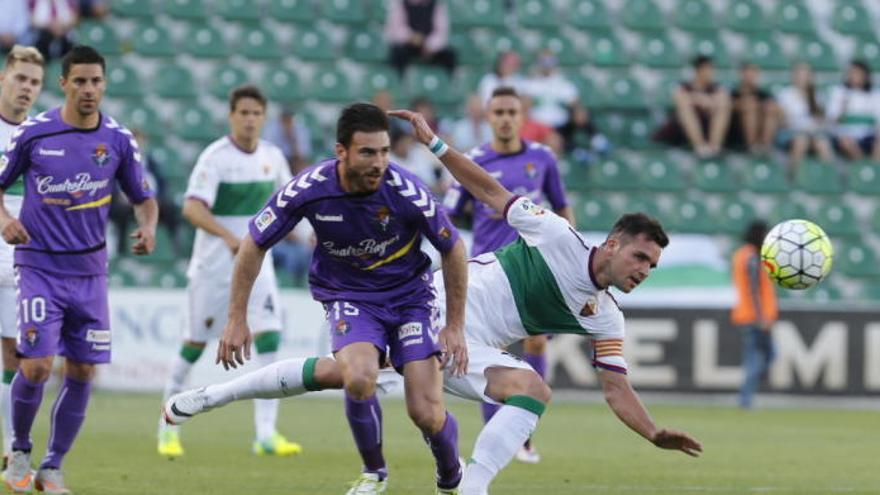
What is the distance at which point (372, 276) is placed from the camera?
27.2ft

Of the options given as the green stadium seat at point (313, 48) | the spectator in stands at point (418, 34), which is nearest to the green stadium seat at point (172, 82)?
the green stadium seat at point (313, 48)

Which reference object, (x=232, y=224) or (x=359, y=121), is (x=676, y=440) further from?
(x=232, y=224)

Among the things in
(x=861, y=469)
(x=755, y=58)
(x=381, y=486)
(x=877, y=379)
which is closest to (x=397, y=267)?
(x=381, y=486)

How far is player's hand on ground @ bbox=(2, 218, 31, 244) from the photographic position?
850 centimetres

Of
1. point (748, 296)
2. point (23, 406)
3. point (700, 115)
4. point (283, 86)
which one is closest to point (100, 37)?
point (283, 86)

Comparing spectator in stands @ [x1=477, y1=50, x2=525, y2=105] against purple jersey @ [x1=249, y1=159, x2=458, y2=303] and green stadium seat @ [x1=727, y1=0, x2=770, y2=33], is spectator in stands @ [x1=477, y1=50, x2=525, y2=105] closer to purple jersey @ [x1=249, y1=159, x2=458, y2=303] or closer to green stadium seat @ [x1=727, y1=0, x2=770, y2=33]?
green stadium seat @ [x1=727, y1=0, x2=770, y2=33]

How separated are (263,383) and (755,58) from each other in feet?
52.5

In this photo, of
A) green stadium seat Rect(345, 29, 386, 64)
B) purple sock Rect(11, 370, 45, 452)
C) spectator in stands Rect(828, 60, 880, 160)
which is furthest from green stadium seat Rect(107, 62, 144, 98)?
purple sock Rect(11, 370, 45, 452)

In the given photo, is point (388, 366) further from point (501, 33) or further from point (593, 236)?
point (501, 33)

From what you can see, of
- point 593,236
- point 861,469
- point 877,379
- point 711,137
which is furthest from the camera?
point 711,137

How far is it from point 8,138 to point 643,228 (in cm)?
414

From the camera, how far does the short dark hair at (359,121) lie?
773 centimetres

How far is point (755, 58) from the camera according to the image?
75.2ft

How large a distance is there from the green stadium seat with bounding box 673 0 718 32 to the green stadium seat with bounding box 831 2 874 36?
1789 mm
